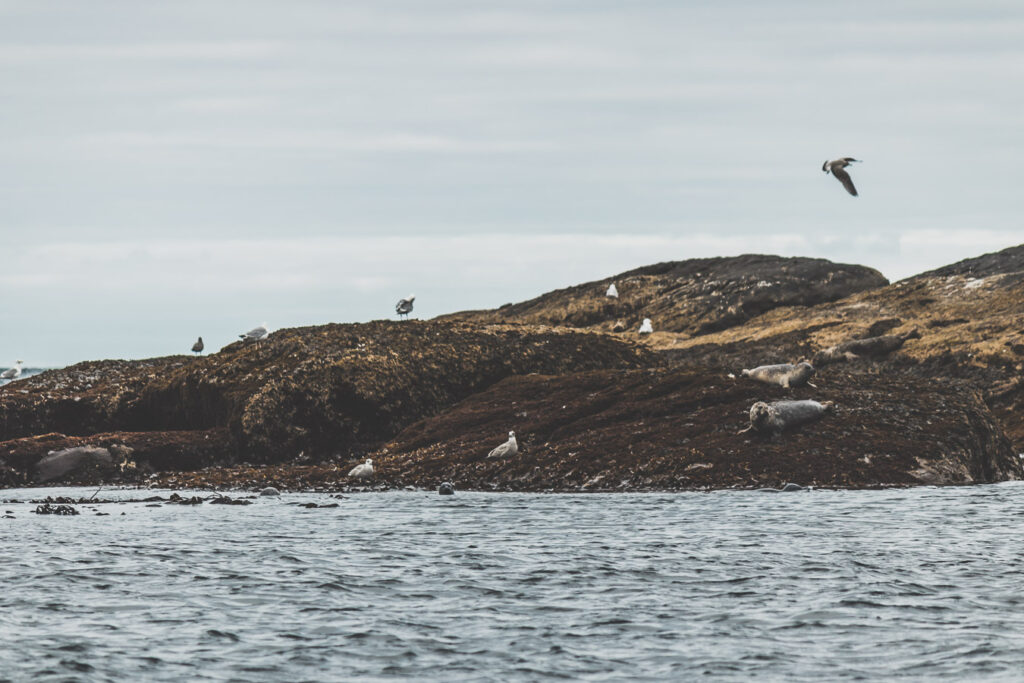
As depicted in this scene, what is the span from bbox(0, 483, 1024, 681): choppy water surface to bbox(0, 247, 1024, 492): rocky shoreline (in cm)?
488

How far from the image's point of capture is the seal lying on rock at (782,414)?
3033 centimetres

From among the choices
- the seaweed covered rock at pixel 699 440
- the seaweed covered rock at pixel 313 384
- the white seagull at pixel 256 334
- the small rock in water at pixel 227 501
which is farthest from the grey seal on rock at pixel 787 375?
the white seagull at pixel 256 334

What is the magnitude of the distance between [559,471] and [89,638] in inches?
741

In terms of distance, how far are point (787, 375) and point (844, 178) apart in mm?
6244

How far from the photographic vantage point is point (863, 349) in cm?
6241

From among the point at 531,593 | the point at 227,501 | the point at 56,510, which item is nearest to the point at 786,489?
the point at 531,593

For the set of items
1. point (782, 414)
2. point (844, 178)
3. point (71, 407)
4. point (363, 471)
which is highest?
point (844, 178)

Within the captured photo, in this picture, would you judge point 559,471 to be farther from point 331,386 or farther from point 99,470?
point 99,470

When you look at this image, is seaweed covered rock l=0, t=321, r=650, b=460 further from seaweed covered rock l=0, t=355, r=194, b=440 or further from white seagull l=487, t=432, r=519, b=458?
white seagull l=487, t=432, r=519, b=458

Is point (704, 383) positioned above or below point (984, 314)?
→ below

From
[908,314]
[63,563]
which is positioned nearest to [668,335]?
[908,314]

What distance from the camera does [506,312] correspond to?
345ft

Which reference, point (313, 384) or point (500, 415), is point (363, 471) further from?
point (313, 384)

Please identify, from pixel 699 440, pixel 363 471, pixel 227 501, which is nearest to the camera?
pixel 227 501
